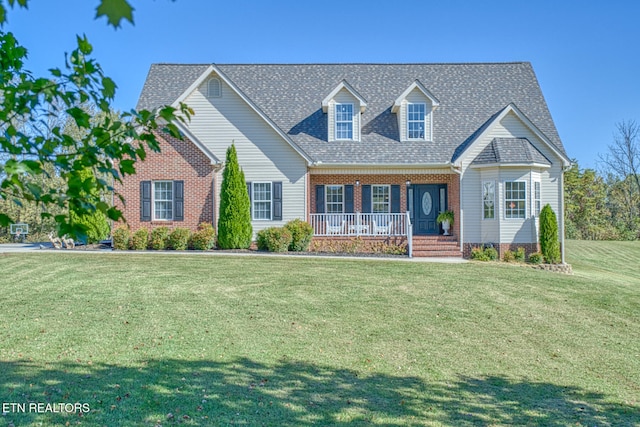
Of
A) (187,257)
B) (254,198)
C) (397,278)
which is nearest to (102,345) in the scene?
(397,278)

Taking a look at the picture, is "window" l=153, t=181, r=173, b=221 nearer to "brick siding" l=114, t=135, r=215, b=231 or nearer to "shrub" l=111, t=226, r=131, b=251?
"brick siding" l=114, t=135, r=215, b=231

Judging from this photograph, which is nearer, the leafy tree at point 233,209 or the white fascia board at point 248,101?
the leafy tree at point 233,209

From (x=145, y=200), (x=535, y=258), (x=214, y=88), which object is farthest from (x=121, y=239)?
(x=535, y=258)

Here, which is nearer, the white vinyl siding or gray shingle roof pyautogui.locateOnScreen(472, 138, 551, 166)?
gray shingle roof pyautogui.locateOnScreen(472, 138, 551, 166)

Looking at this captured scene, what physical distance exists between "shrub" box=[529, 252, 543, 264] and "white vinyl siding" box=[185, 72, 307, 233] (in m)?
8.30

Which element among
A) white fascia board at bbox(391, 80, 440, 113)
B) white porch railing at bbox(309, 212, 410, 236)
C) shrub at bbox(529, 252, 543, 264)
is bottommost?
shrub at bbox(529, 252, 543, 264)

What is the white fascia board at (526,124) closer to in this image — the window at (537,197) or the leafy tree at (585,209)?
the window at (537,197)

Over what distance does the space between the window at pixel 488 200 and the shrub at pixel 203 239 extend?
9.84m

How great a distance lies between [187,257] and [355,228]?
22.0 ft

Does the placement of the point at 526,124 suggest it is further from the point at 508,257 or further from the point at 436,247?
the point at 436,247

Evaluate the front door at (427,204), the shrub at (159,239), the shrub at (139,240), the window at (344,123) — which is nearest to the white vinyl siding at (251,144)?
the window at (344,123)

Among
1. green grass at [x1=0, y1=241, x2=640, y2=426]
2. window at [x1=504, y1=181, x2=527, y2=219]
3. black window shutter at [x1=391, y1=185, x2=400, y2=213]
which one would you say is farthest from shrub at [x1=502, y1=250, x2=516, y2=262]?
green grass at [x1=0, y1=241, x2=640, y2=426]

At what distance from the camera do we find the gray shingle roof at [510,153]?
18.7m

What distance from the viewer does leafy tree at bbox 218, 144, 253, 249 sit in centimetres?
1842
